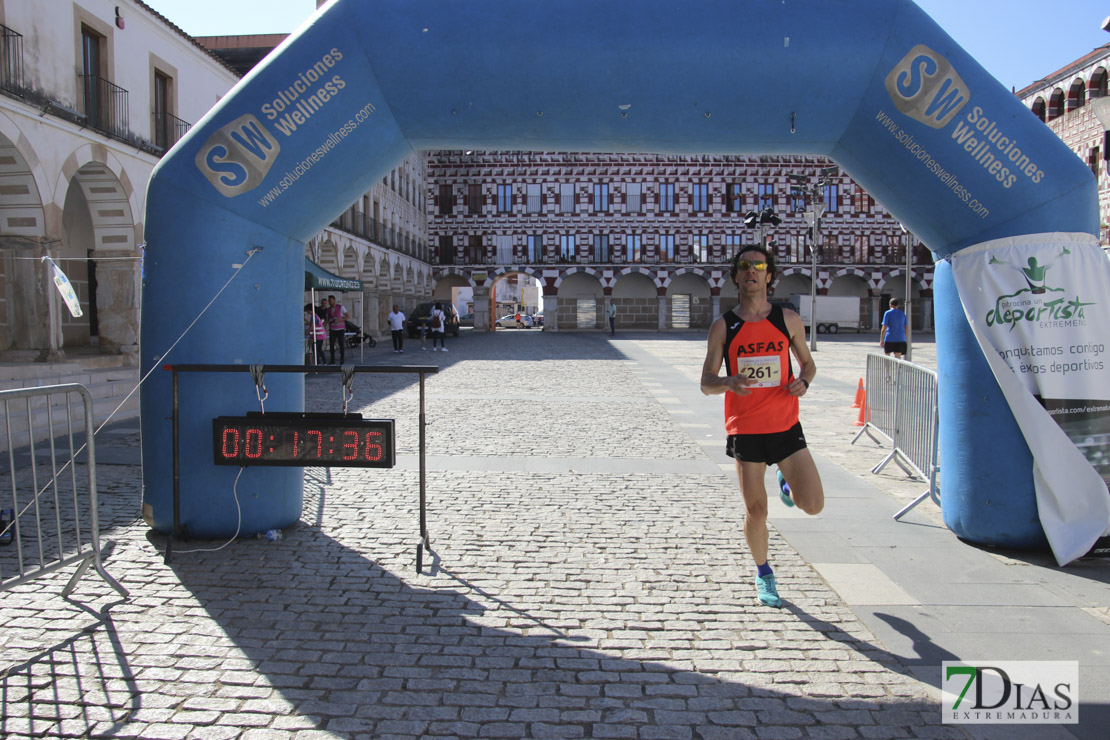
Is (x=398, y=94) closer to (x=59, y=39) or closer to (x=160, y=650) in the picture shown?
(x=160, y=650)

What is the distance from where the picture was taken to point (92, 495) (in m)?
4.12

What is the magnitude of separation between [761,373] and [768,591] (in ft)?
3.88

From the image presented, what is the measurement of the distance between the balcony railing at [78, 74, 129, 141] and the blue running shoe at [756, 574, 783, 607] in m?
16.1

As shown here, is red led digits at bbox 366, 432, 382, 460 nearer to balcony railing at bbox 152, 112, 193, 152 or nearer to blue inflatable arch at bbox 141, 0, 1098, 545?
blue inflatable arch at bbox 141, 0, 1098, 545

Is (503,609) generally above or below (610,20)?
below

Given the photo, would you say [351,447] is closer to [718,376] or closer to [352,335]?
[718,376]

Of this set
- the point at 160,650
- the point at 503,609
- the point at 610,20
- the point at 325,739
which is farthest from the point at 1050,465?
the point at 160,650

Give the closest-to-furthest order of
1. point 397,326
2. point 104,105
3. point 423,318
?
1. point 104,105
2. point 397,326
3. point 423,318

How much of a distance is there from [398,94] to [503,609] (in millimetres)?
3276

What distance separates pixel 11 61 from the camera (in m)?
12.9

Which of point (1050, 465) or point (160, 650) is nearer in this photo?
point (160, 650)

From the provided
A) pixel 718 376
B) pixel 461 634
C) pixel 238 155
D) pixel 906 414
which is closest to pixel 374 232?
pixel 906 414

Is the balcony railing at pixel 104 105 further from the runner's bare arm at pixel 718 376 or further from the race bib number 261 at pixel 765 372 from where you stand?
the race bib number 261 at pixel 765 372

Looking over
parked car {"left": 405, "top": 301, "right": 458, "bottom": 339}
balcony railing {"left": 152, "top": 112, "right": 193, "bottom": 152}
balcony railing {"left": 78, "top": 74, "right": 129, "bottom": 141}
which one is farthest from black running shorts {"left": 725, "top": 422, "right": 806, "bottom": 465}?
parked car {"left": 405, "top": 301, "right": 458, "bottom": 339}
